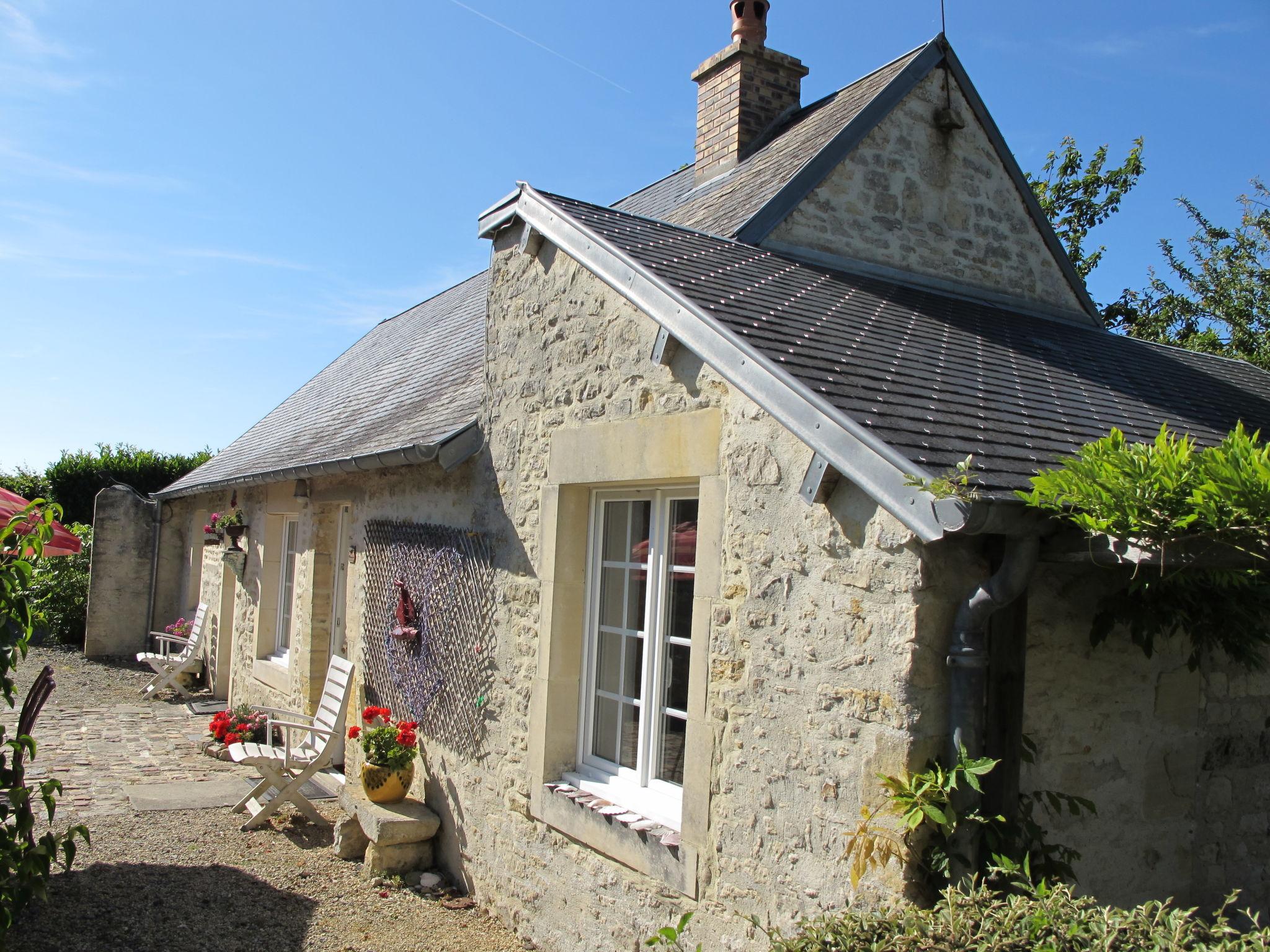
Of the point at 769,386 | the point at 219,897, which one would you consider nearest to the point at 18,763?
the point at 219,897

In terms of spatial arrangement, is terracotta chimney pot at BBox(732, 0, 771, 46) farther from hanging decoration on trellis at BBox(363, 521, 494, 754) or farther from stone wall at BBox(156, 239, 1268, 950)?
hanging decoration on trellis at BBox(363, 521, 494, 754)

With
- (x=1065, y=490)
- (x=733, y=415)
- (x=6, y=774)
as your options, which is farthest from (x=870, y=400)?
(x=6, y=774)

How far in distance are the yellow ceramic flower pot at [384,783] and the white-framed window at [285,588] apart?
4.10 metres

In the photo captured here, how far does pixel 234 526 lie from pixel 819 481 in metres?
9.04

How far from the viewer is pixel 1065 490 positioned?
115 inches

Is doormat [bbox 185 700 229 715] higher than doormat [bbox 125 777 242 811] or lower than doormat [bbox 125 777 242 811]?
lower

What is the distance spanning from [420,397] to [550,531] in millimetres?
3574

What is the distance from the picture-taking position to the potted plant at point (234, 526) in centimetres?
1086

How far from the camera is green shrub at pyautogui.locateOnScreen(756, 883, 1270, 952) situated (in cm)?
241

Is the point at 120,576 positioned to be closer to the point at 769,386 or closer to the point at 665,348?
the point at 665,348

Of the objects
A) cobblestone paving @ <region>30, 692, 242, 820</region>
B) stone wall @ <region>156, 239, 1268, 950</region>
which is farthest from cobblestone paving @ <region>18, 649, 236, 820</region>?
stone wall @ <region>156, 239, 1268, 950</region>

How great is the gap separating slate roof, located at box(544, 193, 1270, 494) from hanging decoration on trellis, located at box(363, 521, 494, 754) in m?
2.17

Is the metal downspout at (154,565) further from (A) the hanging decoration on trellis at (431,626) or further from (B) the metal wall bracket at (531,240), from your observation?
(B) the metal wall bracket at (531,240)

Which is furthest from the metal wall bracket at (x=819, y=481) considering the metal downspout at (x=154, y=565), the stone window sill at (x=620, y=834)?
the metal downspout at (x=154, y=565)
